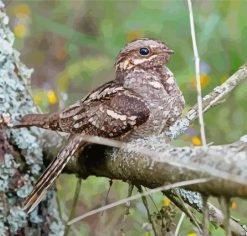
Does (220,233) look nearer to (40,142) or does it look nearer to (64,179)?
(40,142)

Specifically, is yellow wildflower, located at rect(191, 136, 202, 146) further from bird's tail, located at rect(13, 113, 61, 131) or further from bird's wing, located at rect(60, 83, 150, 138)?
bird's wing, located at rect(60, 83, 150, 138)

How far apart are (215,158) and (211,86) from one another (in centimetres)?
209

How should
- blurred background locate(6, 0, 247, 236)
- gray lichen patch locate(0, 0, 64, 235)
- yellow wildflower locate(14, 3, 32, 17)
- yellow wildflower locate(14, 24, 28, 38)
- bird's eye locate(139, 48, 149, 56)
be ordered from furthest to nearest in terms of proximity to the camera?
yellow wildflower locate(14, 3, 32, 17) < yellow wildflower locate(14, 24, 28, 38) < blurred background locate(6, 0, 247, 236) < gray lichen patch locate(0, 0, 64, 235) < bird's eye locate(139, 48, 149, 56)

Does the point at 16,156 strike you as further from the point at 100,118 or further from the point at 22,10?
the point at 22,10

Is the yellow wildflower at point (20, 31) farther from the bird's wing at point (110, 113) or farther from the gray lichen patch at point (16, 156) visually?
the bird's wing at point (110, 113)

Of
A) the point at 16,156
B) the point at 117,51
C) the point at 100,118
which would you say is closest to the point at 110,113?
the point at 100,118

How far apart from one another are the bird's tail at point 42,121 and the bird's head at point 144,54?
23 cm

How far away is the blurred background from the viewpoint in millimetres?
3049

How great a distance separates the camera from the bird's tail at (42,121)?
238cm

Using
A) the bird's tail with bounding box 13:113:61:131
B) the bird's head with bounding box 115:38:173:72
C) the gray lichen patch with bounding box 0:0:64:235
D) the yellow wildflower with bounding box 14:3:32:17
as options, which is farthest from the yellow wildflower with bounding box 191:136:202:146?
the yellow wildflower with bounding box 14:3:32:17

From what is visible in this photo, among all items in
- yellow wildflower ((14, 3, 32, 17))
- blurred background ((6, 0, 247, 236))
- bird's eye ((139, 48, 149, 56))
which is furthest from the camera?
yellow wildflower ((14, 3, 32, 17))

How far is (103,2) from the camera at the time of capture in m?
5.06

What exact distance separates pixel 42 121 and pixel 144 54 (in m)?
0.36

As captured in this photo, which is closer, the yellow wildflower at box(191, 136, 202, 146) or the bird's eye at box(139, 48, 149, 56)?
the bird's eye at box(139, 48, 149, 56)
